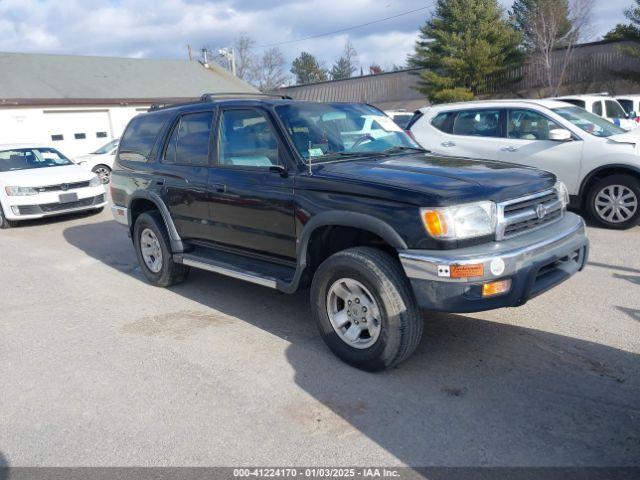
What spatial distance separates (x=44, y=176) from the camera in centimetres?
1062

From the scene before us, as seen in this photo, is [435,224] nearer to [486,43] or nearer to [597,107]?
[597,107]

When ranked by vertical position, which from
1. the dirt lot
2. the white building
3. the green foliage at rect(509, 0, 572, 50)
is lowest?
the dirt lot

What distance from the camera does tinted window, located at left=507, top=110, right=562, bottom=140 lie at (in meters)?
8.32

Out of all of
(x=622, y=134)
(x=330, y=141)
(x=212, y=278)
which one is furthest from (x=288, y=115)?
Result: (x=622, y=134)

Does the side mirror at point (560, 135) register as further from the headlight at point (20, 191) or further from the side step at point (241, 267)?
the headlight at point (20, 191)

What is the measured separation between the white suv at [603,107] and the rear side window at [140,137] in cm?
899

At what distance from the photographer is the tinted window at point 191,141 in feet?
17.8

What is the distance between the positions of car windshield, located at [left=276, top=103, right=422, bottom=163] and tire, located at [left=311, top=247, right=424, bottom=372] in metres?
1.05

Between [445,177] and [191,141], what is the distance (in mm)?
2784

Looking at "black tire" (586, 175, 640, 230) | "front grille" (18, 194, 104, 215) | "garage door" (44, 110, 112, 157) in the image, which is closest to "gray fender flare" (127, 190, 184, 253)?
"front grille" (18, 194, 104, 215)

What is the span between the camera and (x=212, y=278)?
21.8 ft

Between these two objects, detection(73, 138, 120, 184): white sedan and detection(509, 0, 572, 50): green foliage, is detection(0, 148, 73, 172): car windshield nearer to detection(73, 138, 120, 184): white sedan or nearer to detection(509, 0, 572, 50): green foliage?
detection(73, 138, 120, 184): white sedan

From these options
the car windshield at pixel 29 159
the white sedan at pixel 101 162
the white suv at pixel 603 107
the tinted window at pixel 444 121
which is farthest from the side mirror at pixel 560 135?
the white sedan at pixel 101 162

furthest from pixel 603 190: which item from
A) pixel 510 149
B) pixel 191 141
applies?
pixel 191 141
